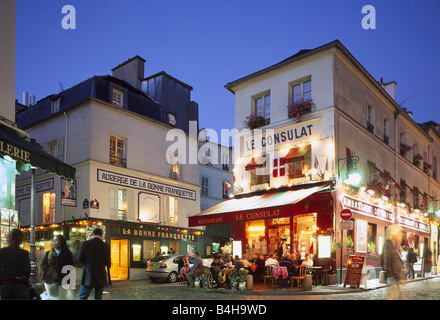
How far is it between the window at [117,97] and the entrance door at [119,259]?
718 cm

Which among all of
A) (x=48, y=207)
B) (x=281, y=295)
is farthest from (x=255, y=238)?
(x=48, y=207)

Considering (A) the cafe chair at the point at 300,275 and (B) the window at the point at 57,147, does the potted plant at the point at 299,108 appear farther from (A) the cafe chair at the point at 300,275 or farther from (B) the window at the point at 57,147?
(B) the window at the point at 57,147

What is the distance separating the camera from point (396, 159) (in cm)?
2205

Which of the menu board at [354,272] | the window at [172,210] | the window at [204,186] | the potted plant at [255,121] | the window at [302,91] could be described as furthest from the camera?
the window at [204,186]

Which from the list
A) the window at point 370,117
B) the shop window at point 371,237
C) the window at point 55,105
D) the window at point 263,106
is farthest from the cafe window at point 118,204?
the window at point 370,117

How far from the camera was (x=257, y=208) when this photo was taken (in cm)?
1533

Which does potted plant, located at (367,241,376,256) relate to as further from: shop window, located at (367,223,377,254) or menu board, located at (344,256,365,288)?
menu board, located at (344,256,365,288)

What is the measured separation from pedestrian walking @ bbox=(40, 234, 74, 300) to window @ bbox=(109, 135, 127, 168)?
14.4 m

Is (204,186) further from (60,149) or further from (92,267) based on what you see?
(92,267)

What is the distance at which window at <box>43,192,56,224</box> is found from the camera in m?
21.8

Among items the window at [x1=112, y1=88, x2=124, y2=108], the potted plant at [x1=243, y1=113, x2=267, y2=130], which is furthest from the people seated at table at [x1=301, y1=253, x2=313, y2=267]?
the window at [x1=112, y1=88, x2=124, y2=108]

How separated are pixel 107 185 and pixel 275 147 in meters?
8.49

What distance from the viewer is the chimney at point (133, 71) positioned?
27.3m
